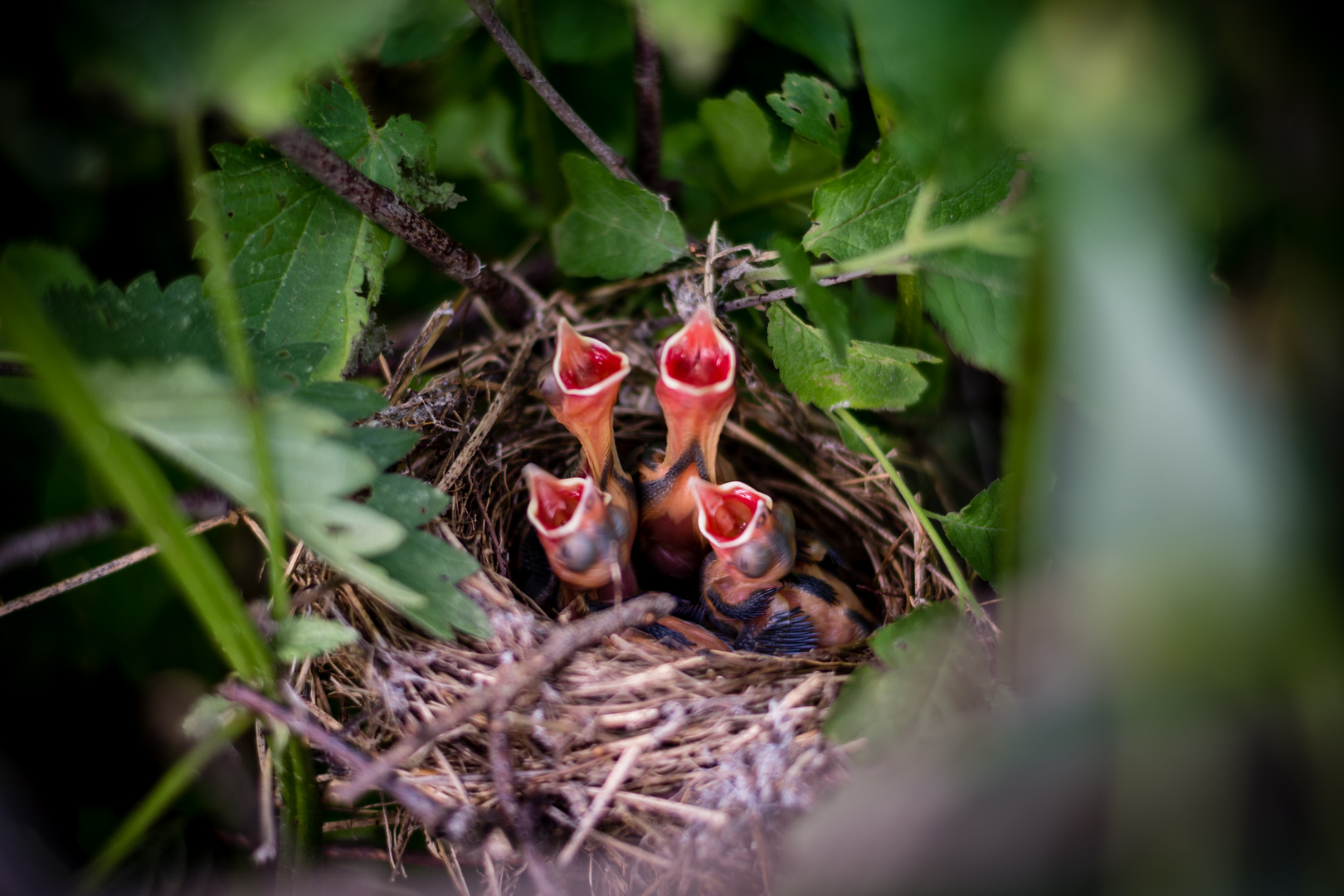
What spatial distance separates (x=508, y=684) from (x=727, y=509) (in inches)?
16.0

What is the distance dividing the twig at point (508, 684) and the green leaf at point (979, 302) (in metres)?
0.43

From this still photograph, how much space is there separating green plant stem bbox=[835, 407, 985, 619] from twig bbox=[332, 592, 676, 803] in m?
0.30

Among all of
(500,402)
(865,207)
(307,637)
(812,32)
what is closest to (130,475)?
(307,637)

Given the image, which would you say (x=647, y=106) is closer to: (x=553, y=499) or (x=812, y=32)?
(x=812, y=32)

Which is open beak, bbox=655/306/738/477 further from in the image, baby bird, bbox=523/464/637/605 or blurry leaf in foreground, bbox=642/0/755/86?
blurry leaf in foreground, bbox=642/0/755/86

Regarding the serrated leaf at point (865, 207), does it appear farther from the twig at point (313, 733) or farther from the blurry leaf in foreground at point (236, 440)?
the twig at point (313, 733)

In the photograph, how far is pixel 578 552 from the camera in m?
0.87

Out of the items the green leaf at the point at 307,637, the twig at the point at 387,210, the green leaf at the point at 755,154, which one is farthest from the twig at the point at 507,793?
the green leaf at the point at 755,154

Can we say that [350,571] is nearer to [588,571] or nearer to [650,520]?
[588,571]

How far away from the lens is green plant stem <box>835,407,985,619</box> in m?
0.80

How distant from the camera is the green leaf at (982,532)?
31.9 inches

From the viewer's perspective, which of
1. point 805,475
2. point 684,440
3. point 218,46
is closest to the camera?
point 218,46

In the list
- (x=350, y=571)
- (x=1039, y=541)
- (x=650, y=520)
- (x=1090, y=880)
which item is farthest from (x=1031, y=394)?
(x=650, y=520)

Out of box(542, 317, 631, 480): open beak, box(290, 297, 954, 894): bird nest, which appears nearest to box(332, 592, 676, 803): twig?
box(290, 297, 954, 894): bird nest
